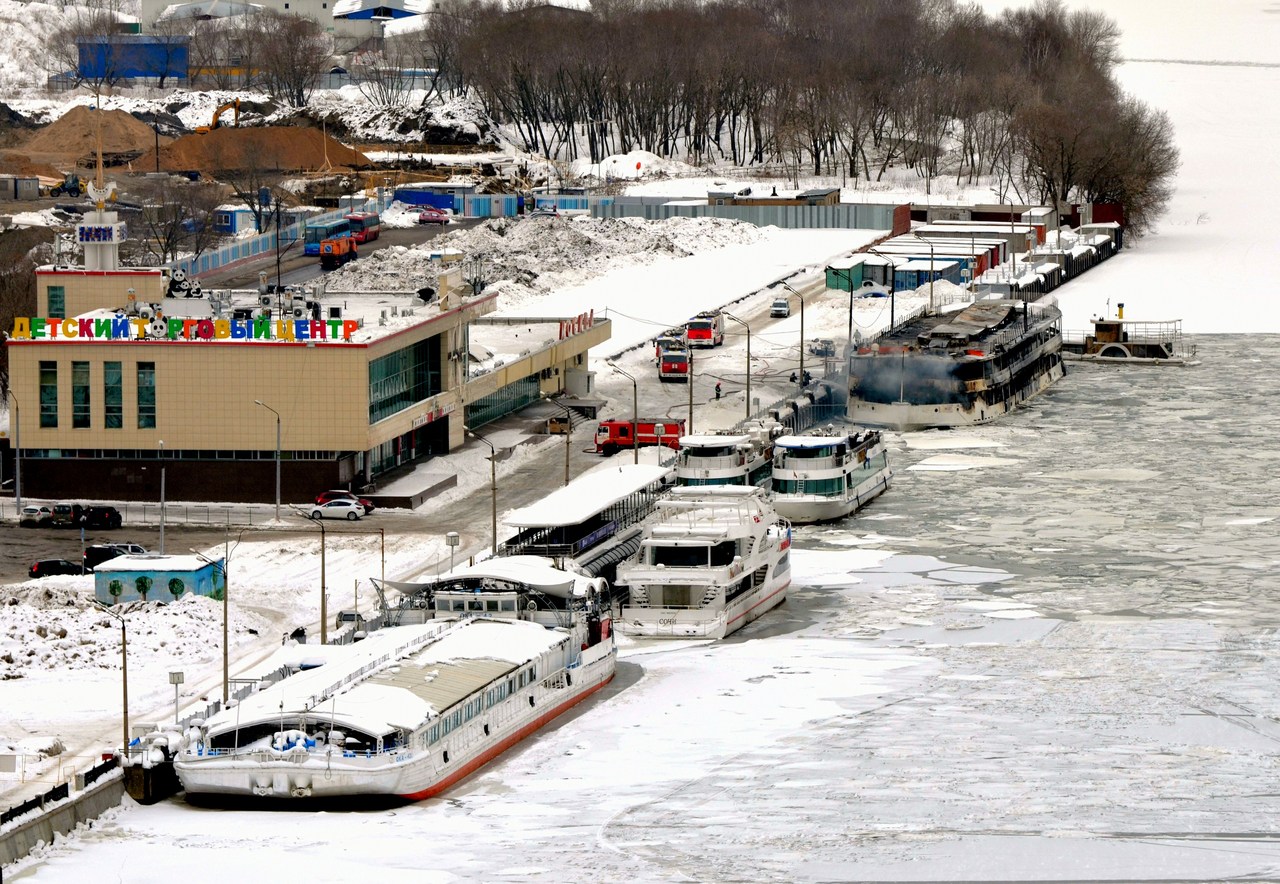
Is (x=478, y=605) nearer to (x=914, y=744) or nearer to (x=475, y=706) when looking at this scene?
(x=475, y=706)

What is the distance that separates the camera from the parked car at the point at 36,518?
294 ft

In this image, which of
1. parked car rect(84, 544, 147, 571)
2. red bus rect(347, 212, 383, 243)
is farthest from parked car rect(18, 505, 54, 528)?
red bus rect(347, 212, 383, 243)

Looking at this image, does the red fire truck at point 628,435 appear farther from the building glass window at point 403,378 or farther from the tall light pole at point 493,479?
the building glass window at point 403,378

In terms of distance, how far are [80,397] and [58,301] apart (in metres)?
16.3

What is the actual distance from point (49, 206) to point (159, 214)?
62.5 ft

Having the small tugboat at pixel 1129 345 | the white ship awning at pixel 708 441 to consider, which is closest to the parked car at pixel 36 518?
the white ship awning at pixel 708 441

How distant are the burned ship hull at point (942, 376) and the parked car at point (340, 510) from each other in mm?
31606

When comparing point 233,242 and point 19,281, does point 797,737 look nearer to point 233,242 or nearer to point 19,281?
point 19,281

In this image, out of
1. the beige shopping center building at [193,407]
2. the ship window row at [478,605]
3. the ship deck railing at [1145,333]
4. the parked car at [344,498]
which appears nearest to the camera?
the ship window row at [478,605]

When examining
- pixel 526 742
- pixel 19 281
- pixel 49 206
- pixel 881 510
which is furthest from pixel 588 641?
pixel 49 206

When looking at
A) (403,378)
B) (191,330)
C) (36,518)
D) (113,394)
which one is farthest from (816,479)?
(36,518)

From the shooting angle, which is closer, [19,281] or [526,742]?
[526,742]

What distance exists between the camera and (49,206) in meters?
192

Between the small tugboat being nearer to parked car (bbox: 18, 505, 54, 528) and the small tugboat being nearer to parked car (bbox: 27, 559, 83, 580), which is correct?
parked car (bbox: 18, 505, 54, 528)
